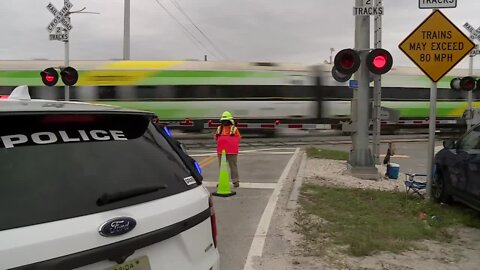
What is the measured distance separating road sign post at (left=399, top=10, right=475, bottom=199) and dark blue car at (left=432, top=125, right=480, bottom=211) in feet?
2.26

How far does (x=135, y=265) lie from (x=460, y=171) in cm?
684

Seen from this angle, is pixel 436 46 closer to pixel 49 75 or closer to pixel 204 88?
pixel 49 75

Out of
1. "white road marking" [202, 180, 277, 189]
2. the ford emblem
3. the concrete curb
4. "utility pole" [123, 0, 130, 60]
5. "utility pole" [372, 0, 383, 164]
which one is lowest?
"white road marking" [202, 180, 277, 189]

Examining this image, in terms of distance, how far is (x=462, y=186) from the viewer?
765 centimetres

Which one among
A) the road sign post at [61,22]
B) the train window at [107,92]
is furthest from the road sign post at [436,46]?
the train window at [107,92]

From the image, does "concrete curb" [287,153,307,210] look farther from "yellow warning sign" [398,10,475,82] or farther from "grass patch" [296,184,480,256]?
"yellow warning sign" [398,10,475,82]

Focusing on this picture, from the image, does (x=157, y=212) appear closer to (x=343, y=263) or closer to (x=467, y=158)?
(x=343, y=263)

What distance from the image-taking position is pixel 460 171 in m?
7.86

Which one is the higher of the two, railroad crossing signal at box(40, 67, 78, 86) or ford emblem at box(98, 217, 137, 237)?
railroad crossing signal at box(40, 67, 78, 86)

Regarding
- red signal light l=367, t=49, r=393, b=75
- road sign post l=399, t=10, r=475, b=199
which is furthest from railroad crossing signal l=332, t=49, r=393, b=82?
road sign post l=399, t=10, r=475, b=199

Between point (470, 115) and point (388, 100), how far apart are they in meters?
10.6

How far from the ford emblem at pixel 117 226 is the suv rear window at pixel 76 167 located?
0.26 feet

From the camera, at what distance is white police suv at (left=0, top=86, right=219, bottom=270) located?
1995 mm

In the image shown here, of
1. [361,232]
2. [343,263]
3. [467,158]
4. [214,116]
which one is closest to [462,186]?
[467,158]
